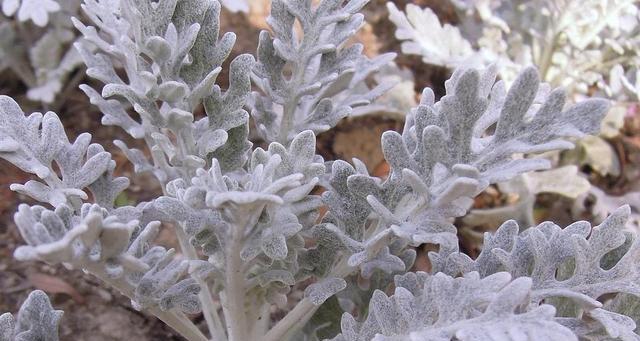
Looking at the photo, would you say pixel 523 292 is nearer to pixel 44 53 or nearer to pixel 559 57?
pixel 559 57

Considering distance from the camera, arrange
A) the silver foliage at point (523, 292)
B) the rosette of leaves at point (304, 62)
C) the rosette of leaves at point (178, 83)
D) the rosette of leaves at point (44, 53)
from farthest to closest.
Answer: the rosette of leaves at point (44, 53)
the rosette of leaves at point (304, 62)
the rosette of leaves at point (178, 83)
the silver foliage at point (523, 292)

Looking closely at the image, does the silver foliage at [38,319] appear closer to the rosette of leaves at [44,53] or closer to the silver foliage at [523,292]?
the silver foliage at [523,292]

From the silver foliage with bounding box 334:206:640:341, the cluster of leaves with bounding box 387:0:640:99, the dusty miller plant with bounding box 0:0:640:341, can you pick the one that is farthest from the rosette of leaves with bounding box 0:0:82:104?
the silver foliage with bounding box 334:206:640:341

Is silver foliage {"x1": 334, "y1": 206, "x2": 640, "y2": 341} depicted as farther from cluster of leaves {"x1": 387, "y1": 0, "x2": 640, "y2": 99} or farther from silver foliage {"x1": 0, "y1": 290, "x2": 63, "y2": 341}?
cluster of leaves {"x1": 387, "y1": 0, "x2": 640, "y2": 99}

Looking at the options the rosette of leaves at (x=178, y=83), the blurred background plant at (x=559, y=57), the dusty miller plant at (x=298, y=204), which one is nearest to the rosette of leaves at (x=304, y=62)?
the dusty miller plant at (x=298, y=204)

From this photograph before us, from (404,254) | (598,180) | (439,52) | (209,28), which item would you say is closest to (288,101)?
(209,28)

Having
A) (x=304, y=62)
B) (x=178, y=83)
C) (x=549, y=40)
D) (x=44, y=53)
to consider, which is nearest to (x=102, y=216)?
(x=178, y=83)
